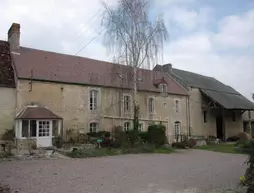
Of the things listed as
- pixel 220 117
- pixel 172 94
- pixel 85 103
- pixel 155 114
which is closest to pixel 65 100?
pixel 85 103

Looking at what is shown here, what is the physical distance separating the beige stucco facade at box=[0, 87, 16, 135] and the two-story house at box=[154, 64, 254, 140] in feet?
48.7

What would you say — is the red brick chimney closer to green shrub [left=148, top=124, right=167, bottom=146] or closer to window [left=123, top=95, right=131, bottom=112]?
window [left=123, top=95, right=131, bottom=112]

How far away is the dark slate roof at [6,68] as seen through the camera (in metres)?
17.6

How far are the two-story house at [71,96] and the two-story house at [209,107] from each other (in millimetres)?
3534

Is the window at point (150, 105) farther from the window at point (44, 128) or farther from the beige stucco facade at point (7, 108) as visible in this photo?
the beige stucco facade at point (7, 108)

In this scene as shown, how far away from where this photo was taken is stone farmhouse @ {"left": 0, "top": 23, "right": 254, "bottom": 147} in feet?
57.5

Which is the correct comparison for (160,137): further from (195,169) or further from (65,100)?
(195,169)

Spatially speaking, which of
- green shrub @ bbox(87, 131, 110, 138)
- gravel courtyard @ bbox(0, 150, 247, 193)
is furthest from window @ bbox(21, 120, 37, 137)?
gravel courtyard @ bbox(0, 150, 247, 193)

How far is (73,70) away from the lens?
70.1 feet

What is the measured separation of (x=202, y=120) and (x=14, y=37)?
66.9ft

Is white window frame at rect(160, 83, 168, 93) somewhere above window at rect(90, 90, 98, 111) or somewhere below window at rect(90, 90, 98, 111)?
above

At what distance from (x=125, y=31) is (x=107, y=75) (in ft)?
18.8

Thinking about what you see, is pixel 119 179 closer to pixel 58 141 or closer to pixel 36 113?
pixel 58 141

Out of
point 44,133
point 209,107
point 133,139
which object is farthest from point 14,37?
point 209,107
